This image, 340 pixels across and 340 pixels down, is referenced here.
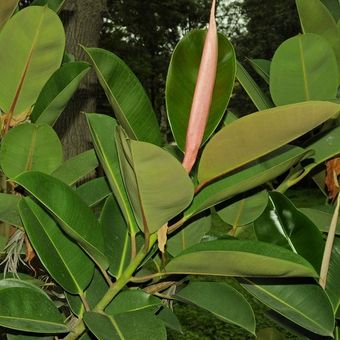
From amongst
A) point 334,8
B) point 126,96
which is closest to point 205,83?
point 126,96

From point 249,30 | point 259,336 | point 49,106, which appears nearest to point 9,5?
point 49,106

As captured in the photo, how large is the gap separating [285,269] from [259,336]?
0.58 m

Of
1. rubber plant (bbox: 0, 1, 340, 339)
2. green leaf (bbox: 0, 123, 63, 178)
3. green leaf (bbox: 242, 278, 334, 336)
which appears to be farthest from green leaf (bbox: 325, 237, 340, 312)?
green leaf (bbox: 0, 123, 63, 178)

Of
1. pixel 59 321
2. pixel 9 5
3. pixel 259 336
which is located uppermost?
pixel 9 5

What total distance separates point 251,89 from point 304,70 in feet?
0.30

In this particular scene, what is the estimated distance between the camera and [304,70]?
897mm

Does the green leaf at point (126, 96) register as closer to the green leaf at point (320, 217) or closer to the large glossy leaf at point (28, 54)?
the large glossy leaf at point (28, 54)

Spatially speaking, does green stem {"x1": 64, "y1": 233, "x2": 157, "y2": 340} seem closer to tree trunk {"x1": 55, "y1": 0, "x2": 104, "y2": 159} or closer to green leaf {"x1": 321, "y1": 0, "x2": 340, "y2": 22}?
green leaf {"x1": 321, "y1": 0, "x2": 340, "y2": 22}

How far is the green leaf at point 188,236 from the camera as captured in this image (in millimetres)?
944

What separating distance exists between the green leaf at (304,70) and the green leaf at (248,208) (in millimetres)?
159

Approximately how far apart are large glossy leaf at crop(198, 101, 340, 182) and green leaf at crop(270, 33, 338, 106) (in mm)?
221

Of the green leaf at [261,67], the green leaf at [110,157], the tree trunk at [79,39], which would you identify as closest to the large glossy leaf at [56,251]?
the green leaf at [110,157]

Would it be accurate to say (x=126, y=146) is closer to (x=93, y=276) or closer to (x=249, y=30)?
(x=93, y=276)

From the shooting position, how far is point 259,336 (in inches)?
47.8
